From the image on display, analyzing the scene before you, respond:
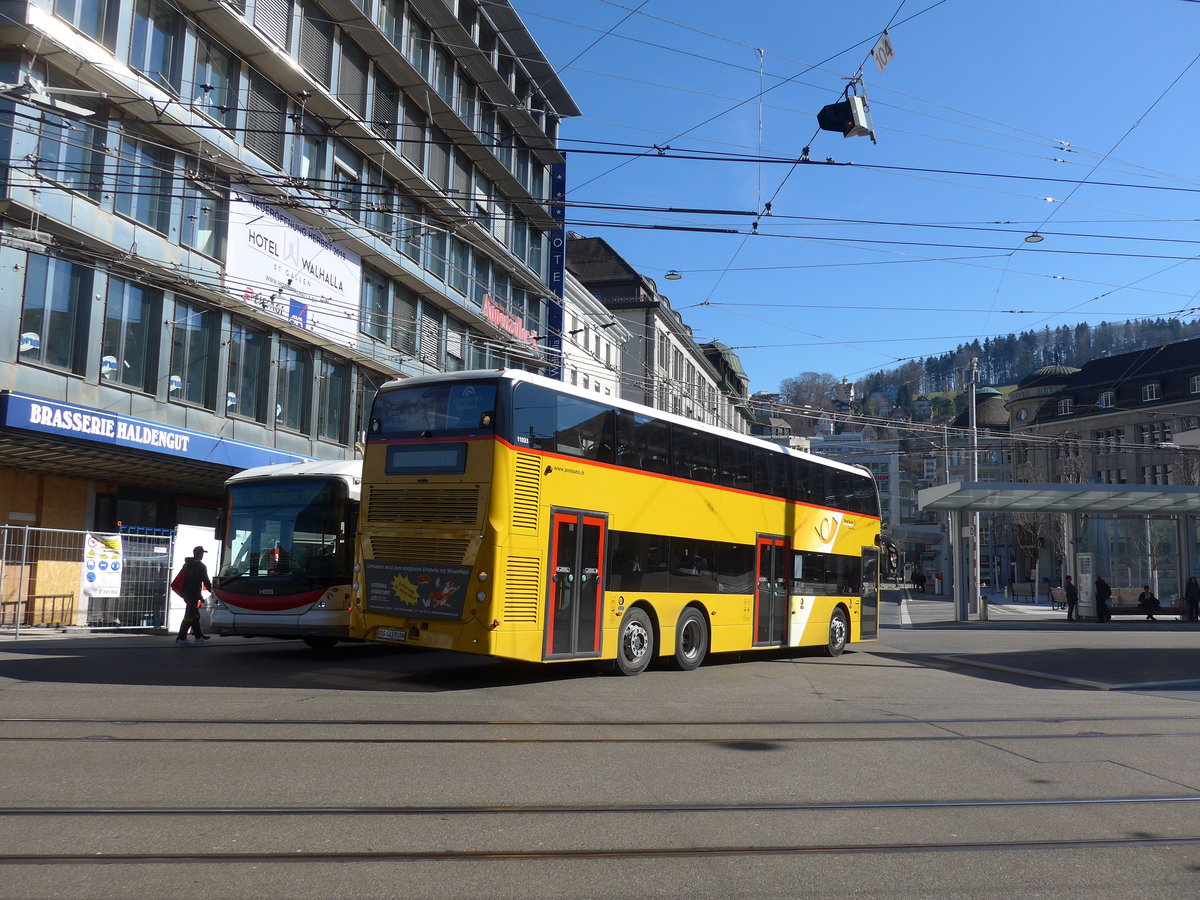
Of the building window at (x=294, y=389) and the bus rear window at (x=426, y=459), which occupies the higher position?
the building window at (x=294, y=389)

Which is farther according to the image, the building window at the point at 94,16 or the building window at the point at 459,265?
the building window at the point at 459,265

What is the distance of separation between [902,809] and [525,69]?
37205 millimetres

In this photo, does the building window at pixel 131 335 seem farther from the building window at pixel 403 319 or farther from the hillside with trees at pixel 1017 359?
the hillside with trees at pixel 1017 359

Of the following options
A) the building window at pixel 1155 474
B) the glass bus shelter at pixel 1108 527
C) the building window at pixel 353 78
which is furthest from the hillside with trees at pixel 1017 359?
the building window at pixel 353 78

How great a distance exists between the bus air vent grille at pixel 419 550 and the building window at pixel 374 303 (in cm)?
1822

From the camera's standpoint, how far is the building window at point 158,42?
21.7 metres

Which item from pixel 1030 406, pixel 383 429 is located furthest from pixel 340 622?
pixel 1030 406

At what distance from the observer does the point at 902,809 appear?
670 cm

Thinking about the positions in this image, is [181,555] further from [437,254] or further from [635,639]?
[437,254]

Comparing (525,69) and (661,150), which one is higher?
(525,69)

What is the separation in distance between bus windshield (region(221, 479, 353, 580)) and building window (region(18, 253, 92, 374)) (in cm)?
679

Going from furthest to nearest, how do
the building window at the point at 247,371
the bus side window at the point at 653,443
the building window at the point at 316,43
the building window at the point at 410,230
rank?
1. the building window at the point at 410,230
2. the building window at the point at 316,43
3. the building window at the point at 247,371
4. the bus side window at the point at 653,443

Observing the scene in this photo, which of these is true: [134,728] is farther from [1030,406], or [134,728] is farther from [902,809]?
[1030,406]

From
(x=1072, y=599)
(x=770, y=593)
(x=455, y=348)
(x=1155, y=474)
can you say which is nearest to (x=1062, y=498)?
(x=1072, y=599)
